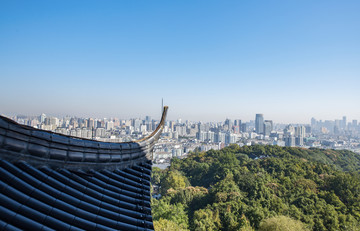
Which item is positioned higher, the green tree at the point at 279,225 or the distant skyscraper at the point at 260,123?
the distant skyscraper at the point at 260,123

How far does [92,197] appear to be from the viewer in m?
2.85

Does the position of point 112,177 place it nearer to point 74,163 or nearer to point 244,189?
point 74,163

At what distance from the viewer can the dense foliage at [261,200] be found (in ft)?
47.4

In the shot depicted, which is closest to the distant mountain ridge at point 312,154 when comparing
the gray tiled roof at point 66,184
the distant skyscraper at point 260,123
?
the gray tiled roof at point 66,184

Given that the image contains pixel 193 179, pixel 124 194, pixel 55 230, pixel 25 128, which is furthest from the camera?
pixel 193 179

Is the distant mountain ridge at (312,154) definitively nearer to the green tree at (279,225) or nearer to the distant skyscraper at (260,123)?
the green tree at (279,225)

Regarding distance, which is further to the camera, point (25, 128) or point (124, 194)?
point (124, 194)

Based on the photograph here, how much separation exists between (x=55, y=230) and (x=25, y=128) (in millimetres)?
1026

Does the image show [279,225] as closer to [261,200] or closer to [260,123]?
[261,200]

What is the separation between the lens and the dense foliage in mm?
14445

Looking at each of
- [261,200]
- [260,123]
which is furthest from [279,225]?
[260,123]

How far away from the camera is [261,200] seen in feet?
60.3

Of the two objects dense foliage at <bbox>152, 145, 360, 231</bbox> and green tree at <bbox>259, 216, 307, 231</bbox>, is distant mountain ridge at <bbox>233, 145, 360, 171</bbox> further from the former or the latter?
green tree at <bbox>259, 216, 307, 231</bbox>

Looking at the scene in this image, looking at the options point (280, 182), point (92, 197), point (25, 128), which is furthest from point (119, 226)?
point (280, 182)
